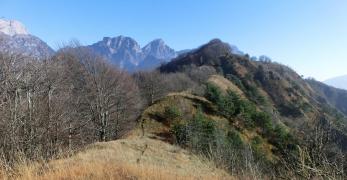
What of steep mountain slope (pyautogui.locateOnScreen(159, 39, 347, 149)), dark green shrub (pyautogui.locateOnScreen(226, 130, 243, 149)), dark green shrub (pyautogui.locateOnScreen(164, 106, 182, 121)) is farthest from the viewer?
steep mountain slope (pyautogui.locateOnScreen(159, 39, 347, 149))

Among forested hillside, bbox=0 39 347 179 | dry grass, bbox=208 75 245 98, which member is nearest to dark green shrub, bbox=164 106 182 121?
forested hillside, bbox=0 39 347 179

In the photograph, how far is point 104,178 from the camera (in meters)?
6.04

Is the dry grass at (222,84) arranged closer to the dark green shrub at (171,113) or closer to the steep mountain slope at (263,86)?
the steep mountain slope at (263,86)

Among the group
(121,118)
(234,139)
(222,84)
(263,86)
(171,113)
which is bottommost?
(234,139)

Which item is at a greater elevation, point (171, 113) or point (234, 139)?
point (171, 113)

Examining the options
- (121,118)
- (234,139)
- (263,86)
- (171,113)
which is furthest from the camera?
(263,86)

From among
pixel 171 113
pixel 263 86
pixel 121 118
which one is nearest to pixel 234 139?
pixel 171 113

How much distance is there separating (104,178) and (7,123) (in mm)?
8170

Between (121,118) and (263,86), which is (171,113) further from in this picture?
(263,86)

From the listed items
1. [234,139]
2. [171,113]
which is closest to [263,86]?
[234,139]

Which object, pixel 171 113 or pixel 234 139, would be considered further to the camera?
pixel 171 113

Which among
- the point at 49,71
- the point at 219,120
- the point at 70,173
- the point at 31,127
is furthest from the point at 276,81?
the point at 70,173

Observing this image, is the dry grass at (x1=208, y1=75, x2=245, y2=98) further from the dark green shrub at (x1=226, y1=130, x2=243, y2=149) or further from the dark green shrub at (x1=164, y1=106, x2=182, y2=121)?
the dark green shrub at (x1=164, y1=106, x2=182, y2=121)

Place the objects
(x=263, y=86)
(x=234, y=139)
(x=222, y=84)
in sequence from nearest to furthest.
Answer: (x=234, y=139) < (x=222, y=84) < (x=263, y=86)
